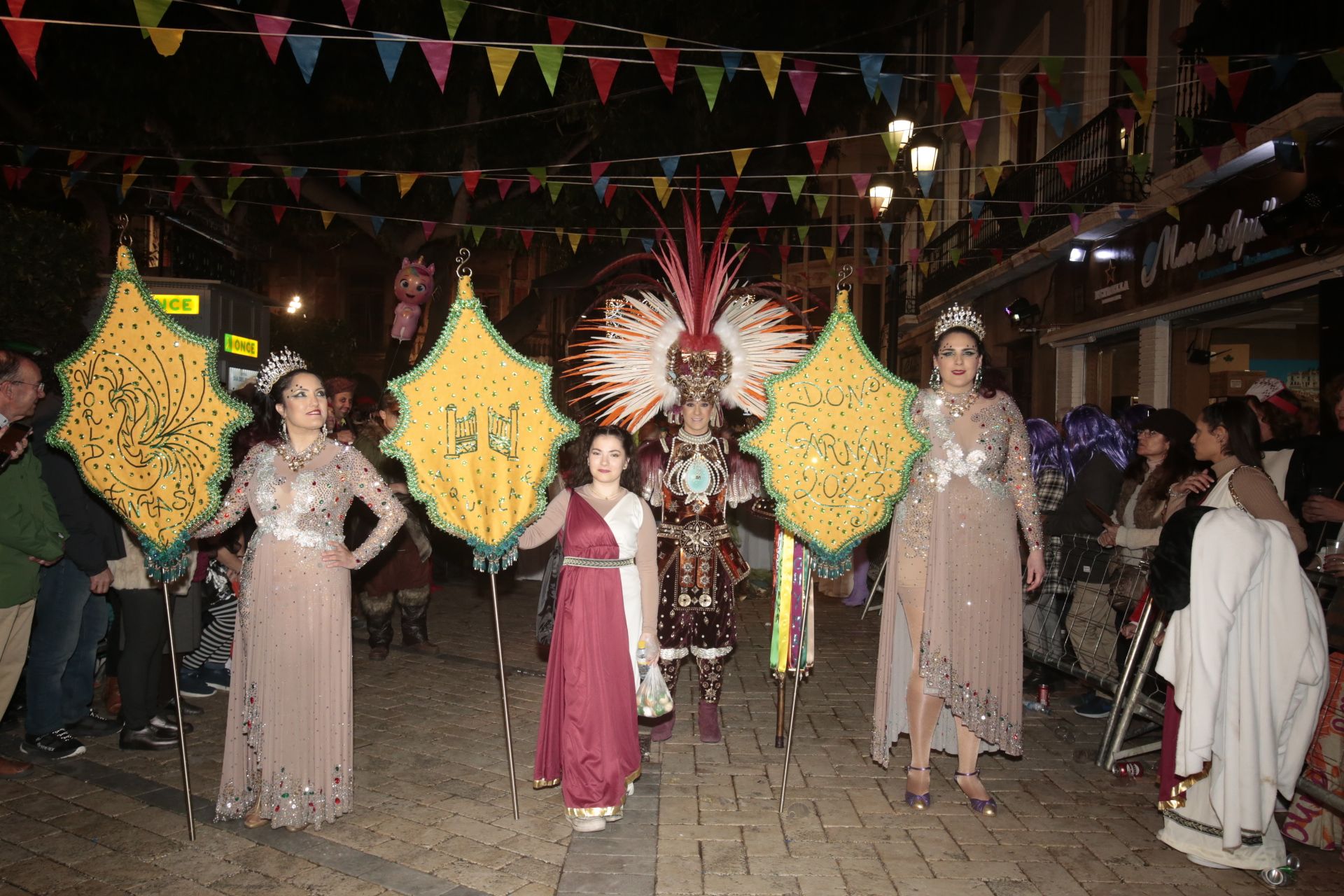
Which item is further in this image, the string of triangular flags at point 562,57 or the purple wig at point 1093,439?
the purple wig at point 1093,439

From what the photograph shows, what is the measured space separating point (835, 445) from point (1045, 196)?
511 inches

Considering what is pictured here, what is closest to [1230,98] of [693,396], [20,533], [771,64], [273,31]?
[771,64]

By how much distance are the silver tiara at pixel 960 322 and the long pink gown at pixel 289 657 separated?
2.90m

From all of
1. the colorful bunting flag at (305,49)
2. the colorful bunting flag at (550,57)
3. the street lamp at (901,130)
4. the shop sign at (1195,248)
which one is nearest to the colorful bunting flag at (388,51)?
the colorful bunting flag at (305,49)

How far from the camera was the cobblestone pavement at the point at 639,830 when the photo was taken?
3.53 m

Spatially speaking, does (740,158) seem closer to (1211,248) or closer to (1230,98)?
(1230,98)

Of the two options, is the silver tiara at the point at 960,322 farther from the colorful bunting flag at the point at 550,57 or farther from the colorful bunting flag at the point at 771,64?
the colorful bunting flag at the point at 550,57

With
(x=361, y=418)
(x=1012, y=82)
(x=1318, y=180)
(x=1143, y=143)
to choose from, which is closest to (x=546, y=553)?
(x=361, y=418)

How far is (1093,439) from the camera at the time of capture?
650 cm

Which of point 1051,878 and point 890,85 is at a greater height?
point 890,85

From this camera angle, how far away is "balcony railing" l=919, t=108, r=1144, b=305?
12.2 meters

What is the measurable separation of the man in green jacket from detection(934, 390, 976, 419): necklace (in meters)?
4.53

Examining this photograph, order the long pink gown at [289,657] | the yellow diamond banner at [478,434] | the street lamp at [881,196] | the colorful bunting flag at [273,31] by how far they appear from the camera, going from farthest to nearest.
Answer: the street lamp at [881,196]
the colorful bunting flag at [273,31]
the yellow diamond banner at [478,434]
the long pink gown at [289,657]

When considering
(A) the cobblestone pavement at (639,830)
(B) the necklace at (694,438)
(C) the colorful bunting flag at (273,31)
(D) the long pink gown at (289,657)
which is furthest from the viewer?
(C) the colorful bunting flag at (273,31)
